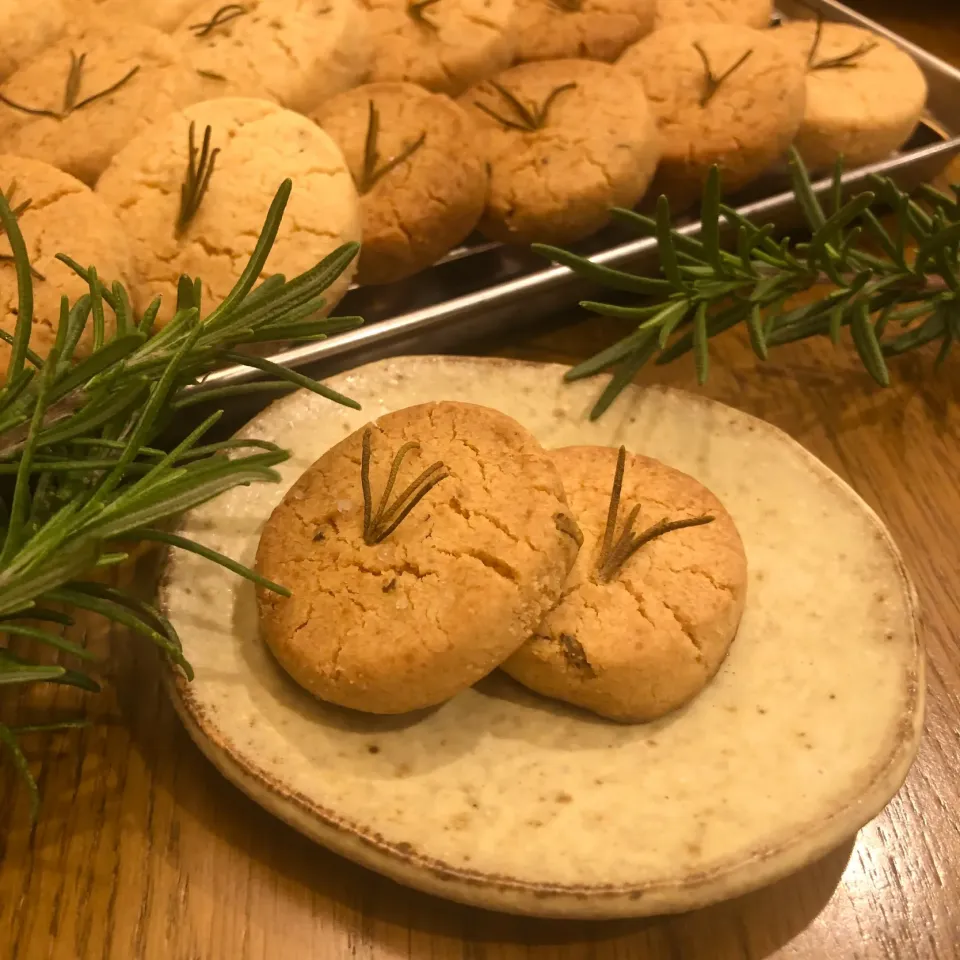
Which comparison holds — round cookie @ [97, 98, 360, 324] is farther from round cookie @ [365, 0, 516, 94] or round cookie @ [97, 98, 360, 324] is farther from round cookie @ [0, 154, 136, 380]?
round cookie @ [365, 0, 516, 94]

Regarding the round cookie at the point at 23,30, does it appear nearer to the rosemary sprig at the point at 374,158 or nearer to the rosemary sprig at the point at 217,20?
the rosemary sprig at the point at 217,20

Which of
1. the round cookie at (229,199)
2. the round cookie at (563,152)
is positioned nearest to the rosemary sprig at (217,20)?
the round cookie at (229,199)

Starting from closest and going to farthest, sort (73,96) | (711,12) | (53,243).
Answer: (53,243)
(73,96)
(711,12)

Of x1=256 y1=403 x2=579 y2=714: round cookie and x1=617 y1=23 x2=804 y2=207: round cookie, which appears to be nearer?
x1=256 y1=403 x2=579 y2=714: round cookie

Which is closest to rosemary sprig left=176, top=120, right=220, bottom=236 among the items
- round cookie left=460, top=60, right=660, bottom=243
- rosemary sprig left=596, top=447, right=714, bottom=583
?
round cookie left=460, top=60, right=660, bottom=243

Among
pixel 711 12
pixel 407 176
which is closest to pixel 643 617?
pixel 407 176

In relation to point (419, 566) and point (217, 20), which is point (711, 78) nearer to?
point (217, 20)

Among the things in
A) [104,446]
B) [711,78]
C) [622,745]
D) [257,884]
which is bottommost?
[257,884]
